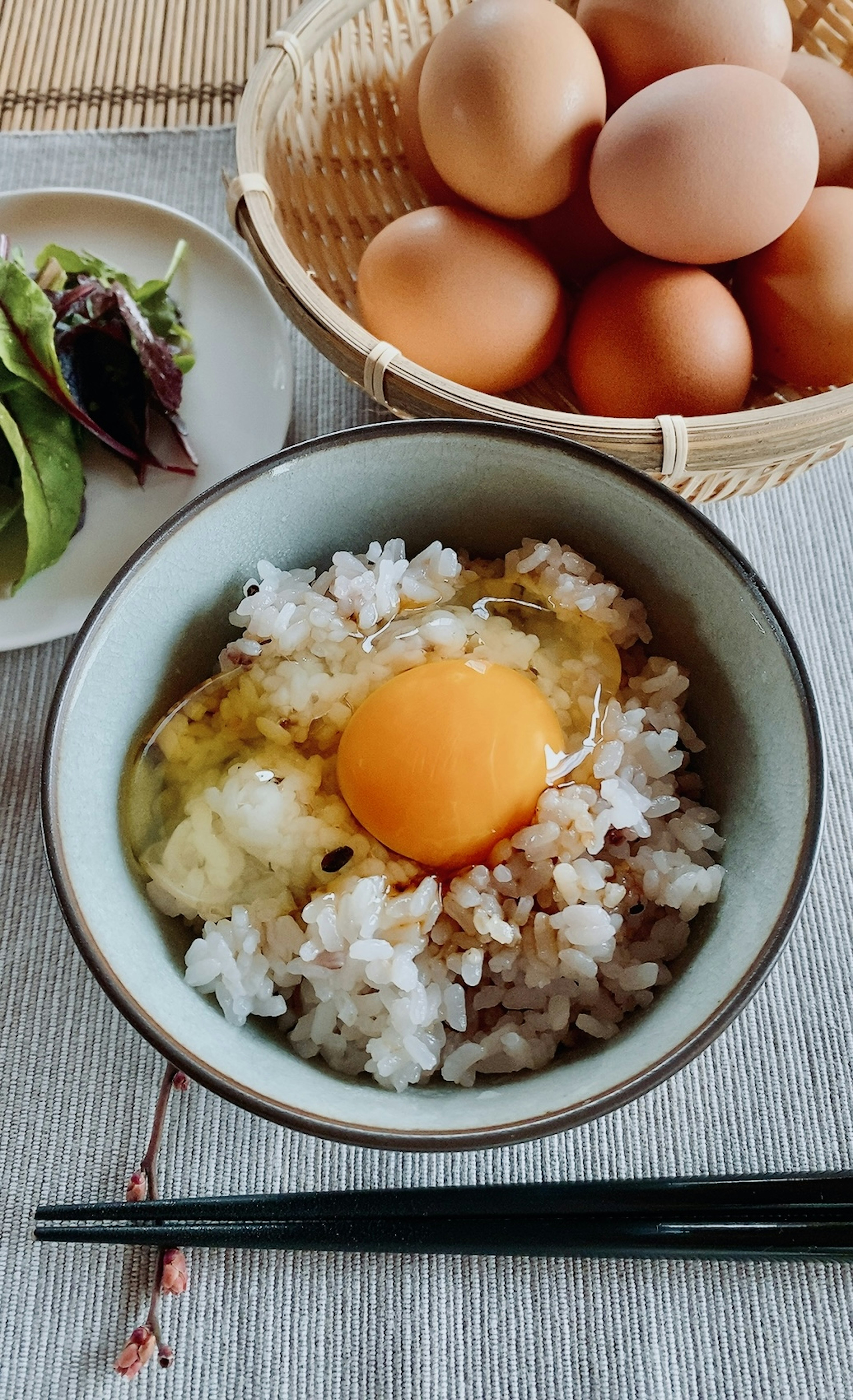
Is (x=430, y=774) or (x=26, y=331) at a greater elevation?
(x=26, y=331)

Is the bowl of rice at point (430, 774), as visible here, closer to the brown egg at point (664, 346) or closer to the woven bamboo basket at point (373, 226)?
A: the woven bamboo basket at point (373, 226)

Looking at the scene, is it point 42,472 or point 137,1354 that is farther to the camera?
point 42,472

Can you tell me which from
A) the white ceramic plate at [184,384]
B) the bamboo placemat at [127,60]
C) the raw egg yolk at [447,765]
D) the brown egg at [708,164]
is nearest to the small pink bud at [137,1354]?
the raw egg yolk at [447,765]

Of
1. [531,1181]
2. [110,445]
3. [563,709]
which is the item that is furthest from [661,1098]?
[110,445]

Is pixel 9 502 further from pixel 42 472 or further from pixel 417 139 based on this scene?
pixel 417 139

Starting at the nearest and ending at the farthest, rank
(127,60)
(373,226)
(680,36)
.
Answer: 1. (680,36)
2. (373,226)
3. (127,60)

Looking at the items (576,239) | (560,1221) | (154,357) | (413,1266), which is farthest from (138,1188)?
(576,239)

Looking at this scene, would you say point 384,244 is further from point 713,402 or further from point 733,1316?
point 733,1316

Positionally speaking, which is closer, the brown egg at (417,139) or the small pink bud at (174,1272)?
the small pink bud at (174,1272)
